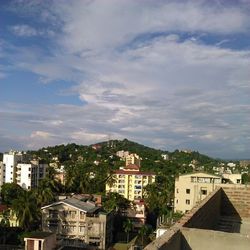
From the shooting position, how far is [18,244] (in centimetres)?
4194

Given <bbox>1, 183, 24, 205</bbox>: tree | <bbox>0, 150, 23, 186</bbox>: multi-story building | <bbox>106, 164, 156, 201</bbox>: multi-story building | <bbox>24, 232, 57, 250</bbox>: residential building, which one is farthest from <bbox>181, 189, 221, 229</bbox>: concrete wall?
<bbox>0, 150, 23, 186</bbox>: multi-story building

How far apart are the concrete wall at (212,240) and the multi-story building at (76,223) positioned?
35.9 m

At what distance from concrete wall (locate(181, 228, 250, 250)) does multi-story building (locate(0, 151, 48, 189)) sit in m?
71.5

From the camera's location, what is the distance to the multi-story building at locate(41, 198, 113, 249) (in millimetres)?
39938

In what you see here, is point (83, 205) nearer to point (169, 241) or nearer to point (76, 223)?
point (76, 223)

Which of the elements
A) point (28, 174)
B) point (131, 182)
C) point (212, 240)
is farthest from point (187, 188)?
point (212, 240)

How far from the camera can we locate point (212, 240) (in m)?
4.60

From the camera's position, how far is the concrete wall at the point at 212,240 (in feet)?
14.7

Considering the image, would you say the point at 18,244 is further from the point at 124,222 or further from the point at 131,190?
the point at 131,190

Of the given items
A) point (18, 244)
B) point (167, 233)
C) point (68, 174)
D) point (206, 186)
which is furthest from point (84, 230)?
point (167, 233)

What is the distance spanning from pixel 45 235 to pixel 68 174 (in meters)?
37.5

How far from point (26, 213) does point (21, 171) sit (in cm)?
3276

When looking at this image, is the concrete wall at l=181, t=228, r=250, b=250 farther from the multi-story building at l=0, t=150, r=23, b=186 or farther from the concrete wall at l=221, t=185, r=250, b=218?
the multi-story building at l=0, t=150, r=23, b=186

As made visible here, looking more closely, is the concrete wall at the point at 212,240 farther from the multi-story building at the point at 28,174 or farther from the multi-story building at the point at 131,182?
the multi-story building at the point at 28,174
